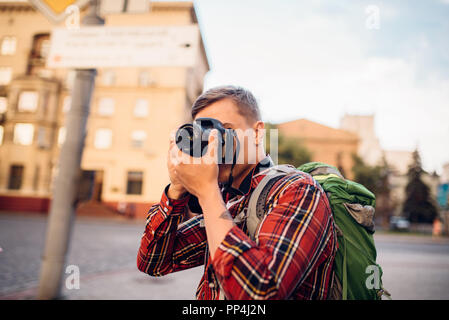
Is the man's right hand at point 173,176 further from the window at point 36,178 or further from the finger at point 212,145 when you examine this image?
the window at point 36,178

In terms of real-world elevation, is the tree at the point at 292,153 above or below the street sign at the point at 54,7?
above

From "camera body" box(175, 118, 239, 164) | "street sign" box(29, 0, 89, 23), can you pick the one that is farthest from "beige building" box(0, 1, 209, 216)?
"camera body" box(175, 118, 239, 164)

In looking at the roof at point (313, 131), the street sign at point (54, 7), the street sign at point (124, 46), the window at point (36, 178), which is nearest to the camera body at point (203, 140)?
the street sign at point (124, 46)

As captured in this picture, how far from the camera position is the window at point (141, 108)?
74.9 ft

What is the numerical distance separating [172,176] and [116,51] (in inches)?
81.4

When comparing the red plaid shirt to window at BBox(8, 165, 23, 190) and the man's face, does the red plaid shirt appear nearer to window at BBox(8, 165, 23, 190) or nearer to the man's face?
the man's face

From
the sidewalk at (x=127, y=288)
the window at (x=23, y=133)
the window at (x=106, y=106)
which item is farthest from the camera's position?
the window at (x=106, y=106)

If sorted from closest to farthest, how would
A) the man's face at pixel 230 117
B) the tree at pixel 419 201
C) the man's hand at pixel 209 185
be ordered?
the man's hand at pixel 209 185, the man's face at pixel 230 117, the tree at pixel 419 201

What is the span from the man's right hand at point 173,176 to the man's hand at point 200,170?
0.03 metres

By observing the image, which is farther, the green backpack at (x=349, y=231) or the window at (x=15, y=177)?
the window at (x=15, y=177)

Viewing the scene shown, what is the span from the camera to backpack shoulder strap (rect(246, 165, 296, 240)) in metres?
1.06

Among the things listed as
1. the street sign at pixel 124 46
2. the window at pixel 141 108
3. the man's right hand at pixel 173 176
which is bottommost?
the man's right hand at pixel 173 176

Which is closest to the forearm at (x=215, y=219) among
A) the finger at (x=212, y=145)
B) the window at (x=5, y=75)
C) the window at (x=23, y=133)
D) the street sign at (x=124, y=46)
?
the finger at (x=212, y=145)
